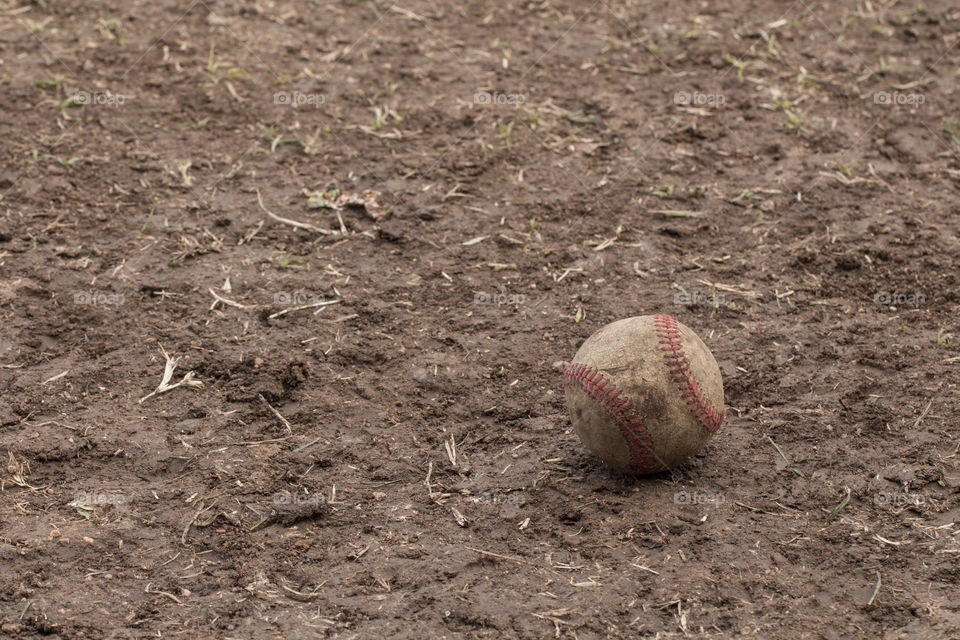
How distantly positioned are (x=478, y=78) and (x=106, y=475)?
4.13m

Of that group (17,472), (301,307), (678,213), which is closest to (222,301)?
(301,307)

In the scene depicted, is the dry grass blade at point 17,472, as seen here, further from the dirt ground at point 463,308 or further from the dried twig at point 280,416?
the dried twig at point 280,416

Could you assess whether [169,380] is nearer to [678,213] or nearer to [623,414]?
Result: [623,414]

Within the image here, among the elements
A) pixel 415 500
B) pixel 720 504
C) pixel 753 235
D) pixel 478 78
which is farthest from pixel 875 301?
pixel 478 78

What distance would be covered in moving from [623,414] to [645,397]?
0.11m

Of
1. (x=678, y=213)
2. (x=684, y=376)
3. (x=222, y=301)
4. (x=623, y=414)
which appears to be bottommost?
(x=222, y=301)

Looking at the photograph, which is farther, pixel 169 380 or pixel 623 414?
pixel 169 380

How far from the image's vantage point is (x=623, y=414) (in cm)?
410

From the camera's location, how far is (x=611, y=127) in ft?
22.5

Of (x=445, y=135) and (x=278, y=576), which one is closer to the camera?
(x=278, y=576)

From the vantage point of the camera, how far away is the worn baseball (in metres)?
4.10

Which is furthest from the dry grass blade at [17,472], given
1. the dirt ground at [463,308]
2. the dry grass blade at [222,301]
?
the dry grass blade at [222,301]

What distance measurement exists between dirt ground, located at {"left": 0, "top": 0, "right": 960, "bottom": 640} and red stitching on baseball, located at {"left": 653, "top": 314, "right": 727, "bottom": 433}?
1.13 ft

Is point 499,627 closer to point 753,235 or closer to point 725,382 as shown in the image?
point 725,382
